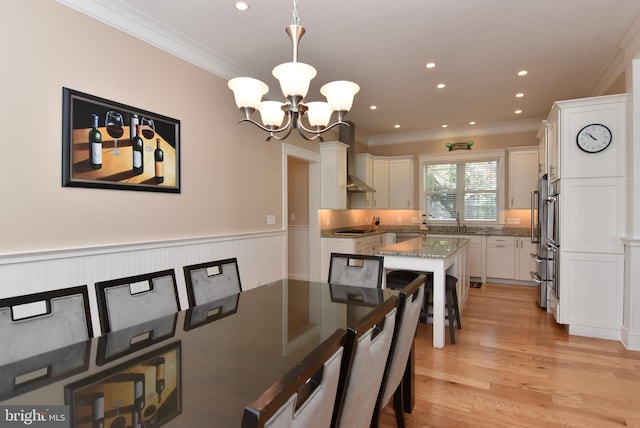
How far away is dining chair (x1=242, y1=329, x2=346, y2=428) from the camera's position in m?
0.63

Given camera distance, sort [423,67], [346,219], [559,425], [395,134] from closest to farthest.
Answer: [559,425] < [423,67] < [346,219] < [395,134]

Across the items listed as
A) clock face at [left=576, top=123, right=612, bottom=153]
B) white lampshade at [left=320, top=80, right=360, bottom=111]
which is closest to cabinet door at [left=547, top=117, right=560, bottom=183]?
clock face at [left=576, top=123, right=612, bottom=153]

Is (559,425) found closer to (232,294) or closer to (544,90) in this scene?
(232,294)

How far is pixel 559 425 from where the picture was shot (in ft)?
6.70

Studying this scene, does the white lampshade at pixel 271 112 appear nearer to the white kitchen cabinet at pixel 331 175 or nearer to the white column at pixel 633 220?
the white kitchen cabinet at pixel 331 175

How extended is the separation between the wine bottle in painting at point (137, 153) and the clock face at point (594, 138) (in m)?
4.24

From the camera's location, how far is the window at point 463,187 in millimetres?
6430

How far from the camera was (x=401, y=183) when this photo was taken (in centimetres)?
711

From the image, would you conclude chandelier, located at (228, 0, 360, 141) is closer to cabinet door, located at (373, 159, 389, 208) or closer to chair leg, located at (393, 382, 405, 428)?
chair leg, located at (393, 382, 405, 428)

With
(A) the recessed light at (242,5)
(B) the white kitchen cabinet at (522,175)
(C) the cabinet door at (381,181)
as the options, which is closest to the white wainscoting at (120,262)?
(A) the recessed light at (242,5)

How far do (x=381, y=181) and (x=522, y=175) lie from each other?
2625mm

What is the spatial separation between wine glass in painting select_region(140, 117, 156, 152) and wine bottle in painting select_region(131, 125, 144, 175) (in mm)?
47

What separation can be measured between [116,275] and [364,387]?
2.26 meters

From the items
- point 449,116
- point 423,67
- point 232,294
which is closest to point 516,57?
point 423,67
